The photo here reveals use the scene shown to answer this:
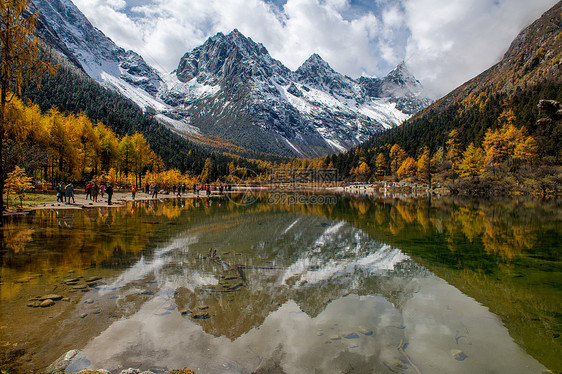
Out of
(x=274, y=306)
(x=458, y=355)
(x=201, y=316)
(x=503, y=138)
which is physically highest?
(x=503, y=138)

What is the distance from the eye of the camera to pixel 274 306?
7406mm

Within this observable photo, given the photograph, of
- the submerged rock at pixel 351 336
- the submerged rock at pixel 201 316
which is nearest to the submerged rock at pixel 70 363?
the submerged rock at pixel 201 316

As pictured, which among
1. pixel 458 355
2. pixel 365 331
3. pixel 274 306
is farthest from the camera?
pixel 274 306

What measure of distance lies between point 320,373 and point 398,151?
4745 inches

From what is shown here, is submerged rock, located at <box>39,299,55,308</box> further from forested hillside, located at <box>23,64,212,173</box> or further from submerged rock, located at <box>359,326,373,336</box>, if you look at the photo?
forested hillside, located at <box>23,64,212,173</box>

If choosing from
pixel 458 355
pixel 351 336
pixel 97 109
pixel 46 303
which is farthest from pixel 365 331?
pixel 97 109

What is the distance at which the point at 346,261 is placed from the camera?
12.0 m

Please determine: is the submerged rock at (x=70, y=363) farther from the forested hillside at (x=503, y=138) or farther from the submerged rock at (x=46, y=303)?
the forested hillside at (x=503, y=138)

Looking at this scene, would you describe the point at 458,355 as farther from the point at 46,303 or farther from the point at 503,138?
the point at 503,138

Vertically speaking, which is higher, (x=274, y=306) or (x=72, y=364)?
(x=72, y=364)

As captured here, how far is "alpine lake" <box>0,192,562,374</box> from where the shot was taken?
509cm

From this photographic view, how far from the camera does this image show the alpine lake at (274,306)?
5086 millimetres

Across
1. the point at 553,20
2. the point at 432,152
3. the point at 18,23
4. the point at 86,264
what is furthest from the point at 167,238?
the point at 553,20

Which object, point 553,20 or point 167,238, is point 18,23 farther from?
point 553,20
